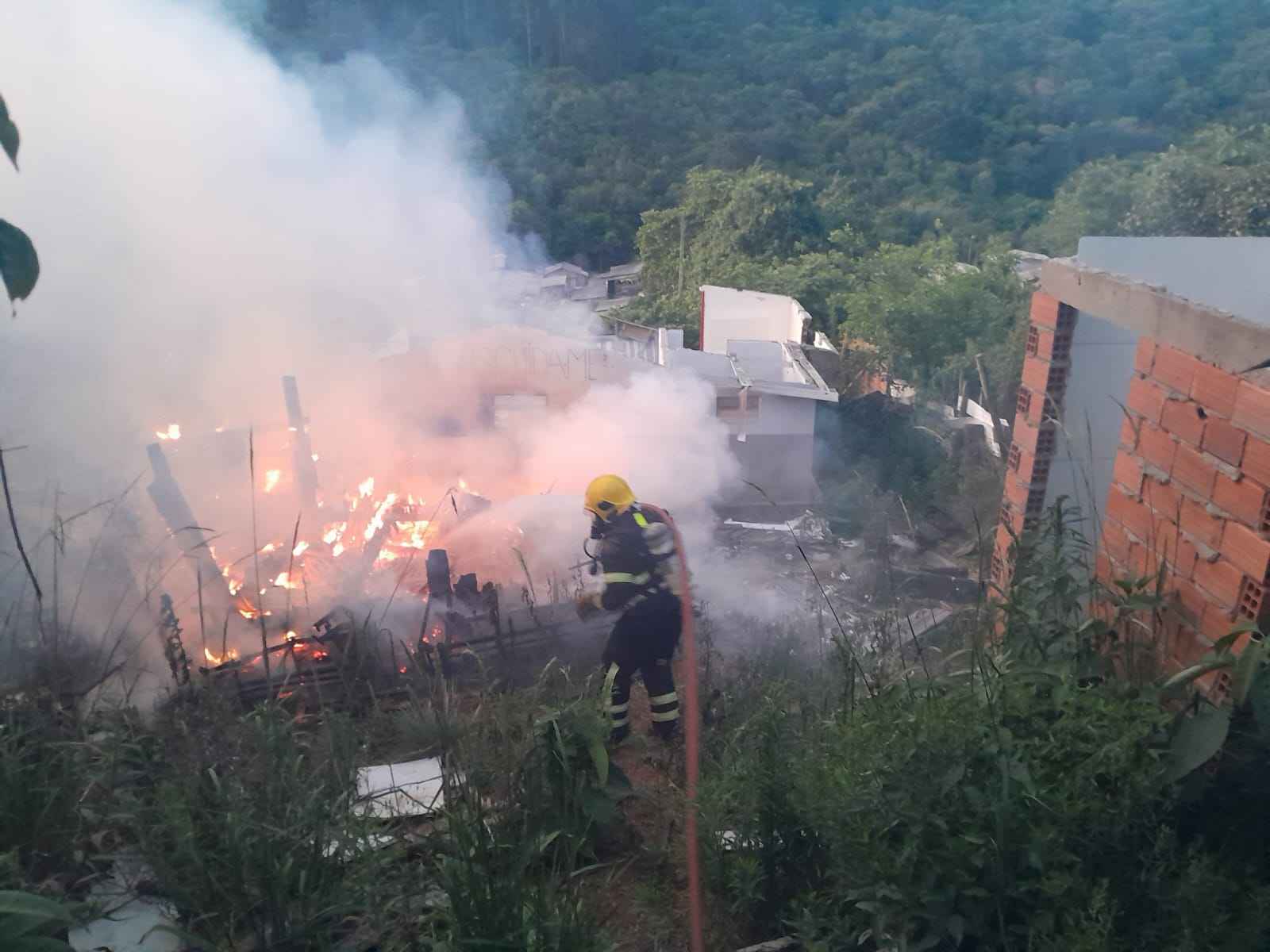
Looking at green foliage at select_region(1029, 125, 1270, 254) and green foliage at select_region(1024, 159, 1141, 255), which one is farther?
green foliage at select_region(1024, 159, 1141, 255)

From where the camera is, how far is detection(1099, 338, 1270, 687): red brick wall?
277 centimetres

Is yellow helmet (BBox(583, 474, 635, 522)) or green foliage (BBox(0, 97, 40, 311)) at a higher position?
green foliage (BBox(0, 97, 40, 311))

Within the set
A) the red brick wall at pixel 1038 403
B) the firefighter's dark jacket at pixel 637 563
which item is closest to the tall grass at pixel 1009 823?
the red brick wall at pixel 1038 403

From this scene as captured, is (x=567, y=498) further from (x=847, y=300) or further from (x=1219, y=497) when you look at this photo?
(x=847, y=300)

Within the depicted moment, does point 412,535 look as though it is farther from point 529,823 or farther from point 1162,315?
point 1162,315

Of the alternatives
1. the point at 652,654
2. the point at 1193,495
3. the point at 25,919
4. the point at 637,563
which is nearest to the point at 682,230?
the point at 637,563

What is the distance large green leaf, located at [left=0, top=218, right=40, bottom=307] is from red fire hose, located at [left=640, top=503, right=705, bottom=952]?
7.53ft

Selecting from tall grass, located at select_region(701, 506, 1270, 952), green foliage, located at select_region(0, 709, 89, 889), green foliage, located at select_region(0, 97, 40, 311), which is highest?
green foliage, located at select_region(0, 97, 40, 311)

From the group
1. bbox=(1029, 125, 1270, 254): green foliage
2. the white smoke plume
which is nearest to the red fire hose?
the white smoke plume

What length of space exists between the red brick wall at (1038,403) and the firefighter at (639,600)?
169 cm

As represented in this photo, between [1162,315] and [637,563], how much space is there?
2751 mm

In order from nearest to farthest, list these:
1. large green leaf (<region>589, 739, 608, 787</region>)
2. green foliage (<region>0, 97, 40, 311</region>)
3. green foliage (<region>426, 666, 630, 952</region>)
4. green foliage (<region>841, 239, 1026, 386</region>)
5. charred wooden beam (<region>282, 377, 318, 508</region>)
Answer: green foliage (<region>0, 97, 40, 311</region>), green foliage (<region>426, 666, 630, 952</region>), large green leaf (<region>589, 739, 608, 787</region>), charred wooden beam (<region>282, 377, 318, 508</region>), green foliage (<region>841, 239, 1026, 386</region>)

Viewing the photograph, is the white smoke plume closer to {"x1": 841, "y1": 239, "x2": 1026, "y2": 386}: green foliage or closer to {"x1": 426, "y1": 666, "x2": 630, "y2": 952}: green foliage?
{"x1": 426, "y1": 666, "x2": 630, "y2": 952}: green foliage

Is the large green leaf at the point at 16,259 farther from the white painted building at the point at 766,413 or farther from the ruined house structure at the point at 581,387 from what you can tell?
the white painted building at the point at 766,413
